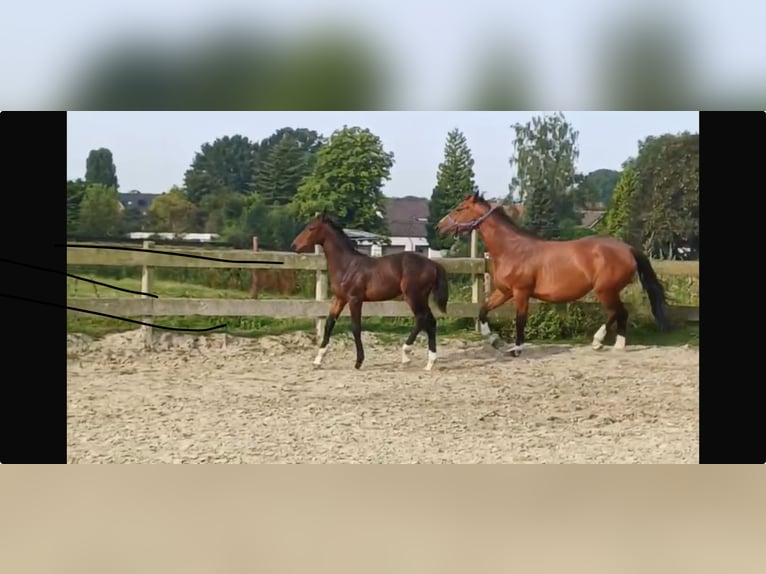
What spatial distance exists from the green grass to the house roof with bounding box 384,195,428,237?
541 mm

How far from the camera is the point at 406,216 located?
6.22m

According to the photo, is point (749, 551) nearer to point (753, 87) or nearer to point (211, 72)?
point (753, 87)

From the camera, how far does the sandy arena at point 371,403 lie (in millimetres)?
5879

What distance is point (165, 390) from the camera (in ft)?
A: 20.1

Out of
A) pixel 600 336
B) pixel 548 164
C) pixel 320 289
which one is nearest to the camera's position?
pixel 548 164

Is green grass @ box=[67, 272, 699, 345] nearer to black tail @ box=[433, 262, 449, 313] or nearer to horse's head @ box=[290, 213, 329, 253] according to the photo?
black tail @ box=[433, 262, 449, 313]

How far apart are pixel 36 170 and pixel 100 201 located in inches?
20.3

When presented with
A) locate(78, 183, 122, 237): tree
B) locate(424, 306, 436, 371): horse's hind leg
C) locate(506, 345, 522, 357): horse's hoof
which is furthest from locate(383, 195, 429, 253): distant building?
locate(78, 183, 122, 237): tree

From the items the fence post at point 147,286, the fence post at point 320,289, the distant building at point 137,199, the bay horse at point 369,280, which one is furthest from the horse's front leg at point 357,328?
the distant building at point 137,199

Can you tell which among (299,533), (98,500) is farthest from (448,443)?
(98,500)

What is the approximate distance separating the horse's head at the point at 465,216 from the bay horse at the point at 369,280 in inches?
11.6

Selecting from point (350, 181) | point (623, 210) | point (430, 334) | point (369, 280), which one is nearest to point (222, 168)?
point (350, 181)

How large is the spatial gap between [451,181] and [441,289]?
823mm

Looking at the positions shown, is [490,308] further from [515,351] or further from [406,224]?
[406,224]
